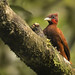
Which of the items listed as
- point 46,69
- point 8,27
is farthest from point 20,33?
point 46,69

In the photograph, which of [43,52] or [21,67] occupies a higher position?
[21,67]

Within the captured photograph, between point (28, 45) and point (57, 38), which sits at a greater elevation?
point (57, 38)

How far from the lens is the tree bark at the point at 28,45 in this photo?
231cm

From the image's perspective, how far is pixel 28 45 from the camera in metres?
2.54

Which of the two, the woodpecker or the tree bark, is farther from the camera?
the woodpecker

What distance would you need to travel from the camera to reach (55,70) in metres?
2.98

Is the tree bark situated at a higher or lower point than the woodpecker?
lower

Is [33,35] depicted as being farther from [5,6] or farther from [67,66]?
[67,66]

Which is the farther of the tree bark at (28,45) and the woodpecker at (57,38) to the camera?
the woodpecker at (57,38)

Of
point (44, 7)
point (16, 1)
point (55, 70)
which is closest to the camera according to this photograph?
point (55, 70)

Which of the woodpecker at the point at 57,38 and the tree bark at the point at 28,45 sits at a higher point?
the woodpecker at the point at 57,38

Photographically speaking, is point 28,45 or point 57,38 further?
point 57,38

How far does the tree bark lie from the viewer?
90.8 inches

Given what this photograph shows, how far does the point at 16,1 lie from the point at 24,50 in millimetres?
1593
